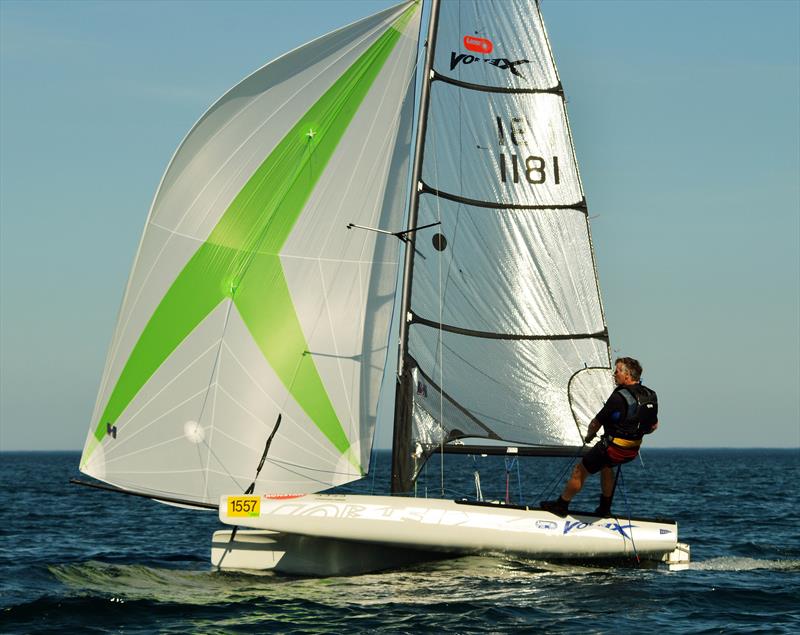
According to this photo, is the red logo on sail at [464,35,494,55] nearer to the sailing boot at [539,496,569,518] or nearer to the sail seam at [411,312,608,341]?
the sail seam at [411,312,608,341]

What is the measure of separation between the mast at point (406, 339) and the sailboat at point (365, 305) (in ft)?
0.09

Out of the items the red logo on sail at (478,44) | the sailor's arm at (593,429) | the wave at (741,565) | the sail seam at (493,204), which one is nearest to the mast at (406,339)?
the sail seam at (493,204)

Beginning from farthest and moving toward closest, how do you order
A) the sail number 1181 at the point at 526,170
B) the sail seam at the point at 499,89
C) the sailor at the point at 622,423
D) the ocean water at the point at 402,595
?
the sail number 1181 at the point at 526,170
the sail seam at the point at 499,89
the sailor at the point at 622,423
the ocean water at the point at 402,595

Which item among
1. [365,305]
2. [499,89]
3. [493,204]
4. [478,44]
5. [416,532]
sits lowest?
[416,532]

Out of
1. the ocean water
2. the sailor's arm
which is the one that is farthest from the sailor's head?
the ocean water

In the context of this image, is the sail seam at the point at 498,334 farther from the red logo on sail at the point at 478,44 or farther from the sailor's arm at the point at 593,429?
the red logo on sail at the point at 478,44

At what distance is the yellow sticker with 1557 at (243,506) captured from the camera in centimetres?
1193

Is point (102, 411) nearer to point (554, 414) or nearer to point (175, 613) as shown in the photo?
Result: point (175, 613)

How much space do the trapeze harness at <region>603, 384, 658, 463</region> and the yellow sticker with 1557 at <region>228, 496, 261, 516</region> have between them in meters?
3.76

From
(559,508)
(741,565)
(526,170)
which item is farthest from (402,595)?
(526,170)

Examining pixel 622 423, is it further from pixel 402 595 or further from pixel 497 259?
pixel 402 595

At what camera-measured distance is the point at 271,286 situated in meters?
13.2

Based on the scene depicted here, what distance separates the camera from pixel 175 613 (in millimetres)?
10352

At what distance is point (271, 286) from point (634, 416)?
14.3ft
